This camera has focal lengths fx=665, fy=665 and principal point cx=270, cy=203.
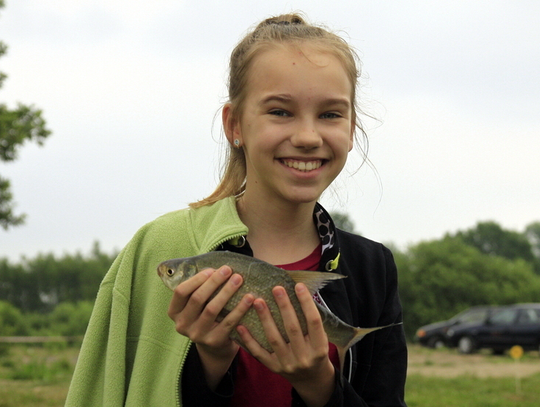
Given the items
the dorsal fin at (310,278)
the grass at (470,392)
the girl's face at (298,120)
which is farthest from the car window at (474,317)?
the dorsal fin at (310,278)

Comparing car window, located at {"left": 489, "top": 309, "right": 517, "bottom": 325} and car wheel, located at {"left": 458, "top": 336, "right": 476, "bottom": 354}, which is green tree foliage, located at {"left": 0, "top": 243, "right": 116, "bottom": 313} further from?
car window, located at {"left": 489, "top": 309, "right": 517, "bottom": 325}

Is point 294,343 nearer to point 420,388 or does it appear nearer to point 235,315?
point 235,315

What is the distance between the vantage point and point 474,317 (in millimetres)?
20094

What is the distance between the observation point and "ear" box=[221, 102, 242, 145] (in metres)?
2.50

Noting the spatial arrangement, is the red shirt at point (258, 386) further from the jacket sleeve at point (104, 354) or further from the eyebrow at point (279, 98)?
the eyebrow at point (279, 98)

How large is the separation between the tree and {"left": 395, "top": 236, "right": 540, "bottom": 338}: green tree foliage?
2029cm

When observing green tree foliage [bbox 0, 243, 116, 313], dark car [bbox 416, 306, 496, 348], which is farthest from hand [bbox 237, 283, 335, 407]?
green tree foliage [bbox 0, 243, 116, 313]

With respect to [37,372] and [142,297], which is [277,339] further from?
[37,372]

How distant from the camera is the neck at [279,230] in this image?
2.43 meters

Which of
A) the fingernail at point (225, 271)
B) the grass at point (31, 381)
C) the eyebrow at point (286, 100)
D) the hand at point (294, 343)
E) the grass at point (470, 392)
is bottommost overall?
the grass at point (470, 392)

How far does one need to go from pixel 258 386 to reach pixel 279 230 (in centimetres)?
57

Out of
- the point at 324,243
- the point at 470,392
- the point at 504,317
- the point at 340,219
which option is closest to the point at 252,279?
the point at 324,243

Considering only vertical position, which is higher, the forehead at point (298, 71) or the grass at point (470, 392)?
the forehead at point (298, 71)

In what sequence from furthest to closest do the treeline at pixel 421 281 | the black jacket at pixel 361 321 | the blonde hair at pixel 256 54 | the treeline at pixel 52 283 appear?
the treeline at pixel 421 281
the treeline at pixel 52 283
the blonde hair at pixel 256 54
the black jacket at pixel 361 321
